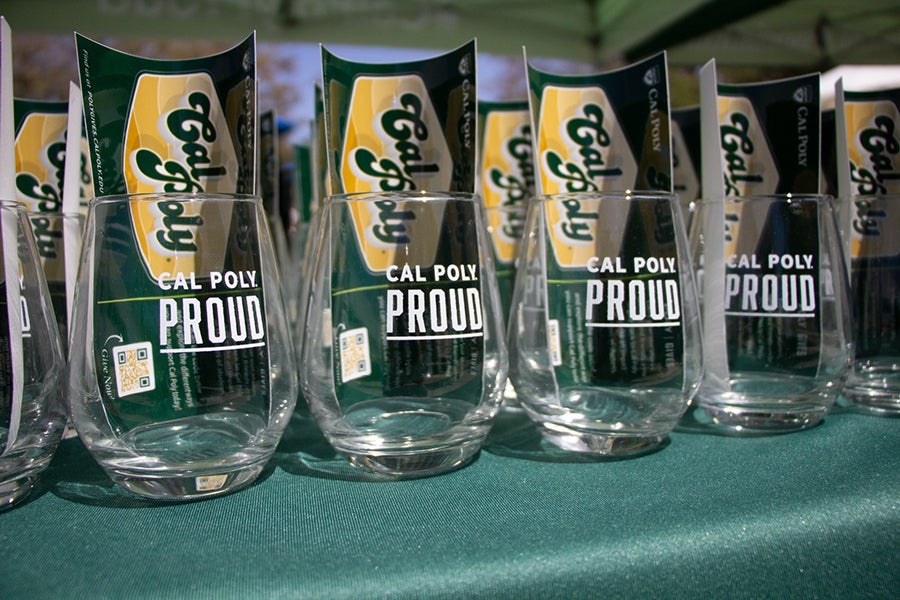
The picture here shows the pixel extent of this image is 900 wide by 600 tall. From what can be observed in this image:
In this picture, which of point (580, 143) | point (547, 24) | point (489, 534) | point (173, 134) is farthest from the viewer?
point (547, 24)

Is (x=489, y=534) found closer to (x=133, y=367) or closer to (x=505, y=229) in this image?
(x=133, y=367)

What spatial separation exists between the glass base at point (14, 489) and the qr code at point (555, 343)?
0.39 metres

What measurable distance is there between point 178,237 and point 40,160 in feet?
0.79

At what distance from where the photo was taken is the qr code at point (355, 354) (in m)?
0.52

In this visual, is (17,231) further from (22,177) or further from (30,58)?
(30,58)

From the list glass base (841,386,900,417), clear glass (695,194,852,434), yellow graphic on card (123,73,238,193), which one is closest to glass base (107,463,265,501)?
yellow graphic on card (123,73,238,193)

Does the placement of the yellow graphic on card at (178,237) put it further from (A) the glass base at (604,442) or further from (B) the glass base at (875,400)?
(B) the glass base at (875,400)

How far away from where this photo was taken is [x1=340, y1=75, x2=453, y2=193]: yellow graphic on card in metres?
0.56

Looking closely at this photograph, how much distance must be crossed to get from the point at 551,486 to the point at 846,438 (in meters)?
0.28

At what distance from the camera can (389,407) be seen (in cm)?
54

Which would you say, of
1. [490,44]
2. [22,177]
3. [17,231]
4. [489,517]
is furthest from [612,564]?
[490,44]

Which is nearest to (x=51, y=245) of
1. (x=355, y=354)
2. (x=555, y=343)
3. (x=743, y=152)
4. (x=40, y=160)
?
(x=40, y=160)

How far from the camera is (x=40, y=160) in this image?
623mm

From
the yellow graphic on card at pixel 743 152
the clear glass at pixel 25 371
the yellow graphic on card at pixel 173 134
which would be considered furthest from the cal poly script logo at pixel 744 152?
the clear glass at pixel 25 371
